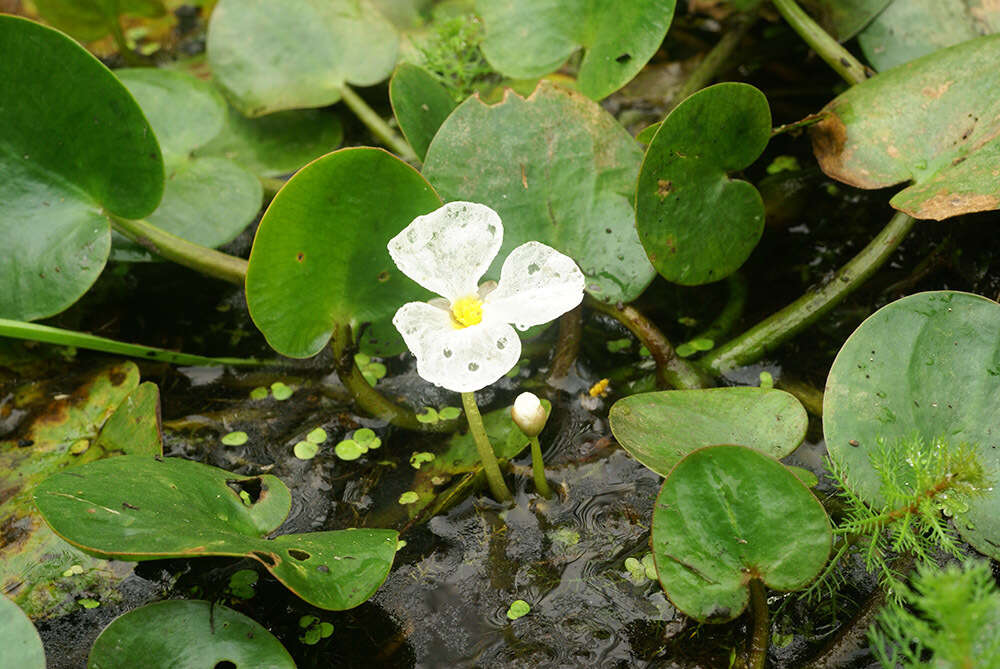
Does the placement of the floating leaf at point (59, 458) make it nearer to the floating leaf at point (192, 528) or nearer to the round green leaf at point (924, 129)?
the floating leaf at point (192, 528)

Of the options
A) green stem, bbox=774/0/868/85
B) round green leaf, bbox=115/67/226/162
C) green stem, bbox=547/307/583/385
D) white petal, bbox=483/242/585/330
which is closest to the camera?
white petal, bbox=483/242/585/330

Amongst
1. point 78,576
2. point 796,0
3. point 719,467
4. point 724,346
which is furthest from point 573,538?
point 796,0

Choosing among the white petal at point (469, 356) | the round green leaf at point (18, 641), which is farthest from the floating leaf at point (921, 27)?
the round green leaf at point (18, 641)

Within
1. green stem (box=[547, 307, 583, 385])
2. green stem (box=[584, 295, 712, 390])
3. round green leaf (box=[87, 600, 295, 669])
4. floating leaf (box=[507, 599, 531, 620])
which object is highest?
green stem (box=[584, 295, 712, 390])

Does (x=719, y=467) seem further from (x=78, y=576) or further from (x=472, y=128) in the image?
(x=78, y=576)

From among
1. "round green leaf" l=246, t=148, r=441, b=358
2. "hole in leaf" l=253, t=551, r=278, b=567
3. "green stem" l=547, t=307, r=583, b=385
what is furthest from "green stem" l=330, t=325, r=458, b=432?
"hole in leaf" l=253, t=551, r=278, b=567

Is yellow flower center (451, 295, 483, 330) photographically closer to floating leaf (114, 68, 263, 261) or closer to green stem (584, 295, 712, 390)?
green stem (584, 295, 712, 390)
